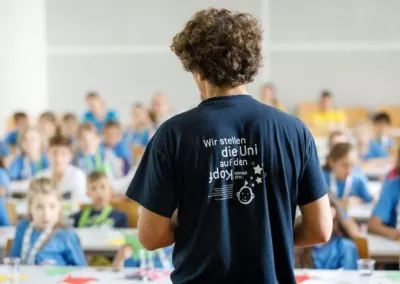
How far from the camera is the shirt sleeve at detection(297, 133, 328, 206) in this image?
2334 mm

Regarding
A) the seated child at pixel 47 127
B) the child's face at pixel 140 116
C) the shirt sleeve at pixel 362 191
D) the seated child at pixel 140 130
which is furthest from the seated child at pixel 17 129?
the shirt sleeve at pixel 362 191

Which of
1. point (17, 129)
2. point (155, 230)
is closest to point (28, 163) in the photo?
point (17, 129)

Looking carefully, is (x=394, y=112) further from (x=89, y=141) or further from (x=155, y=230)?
(x=155, y=230)

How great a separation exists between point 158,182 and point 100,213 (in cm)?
346

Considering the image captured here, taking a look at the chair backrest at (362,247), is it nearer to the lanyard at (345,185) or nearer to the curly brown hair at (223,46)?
the lanyard at (345,185)

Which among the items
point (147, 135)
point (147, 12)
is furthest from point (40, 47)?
point (147, 135)

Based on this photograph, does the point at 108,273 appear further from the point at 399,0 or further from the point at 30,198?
the point at 399,0

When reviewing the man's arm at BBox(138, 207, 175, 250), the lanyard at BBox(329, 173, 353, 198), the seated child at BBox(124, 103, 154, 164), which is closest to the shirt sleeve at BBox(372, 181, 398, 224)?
the lanyard at BBox(329, 173, 353, 198)

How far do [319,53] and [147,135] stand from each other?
4.11 meters

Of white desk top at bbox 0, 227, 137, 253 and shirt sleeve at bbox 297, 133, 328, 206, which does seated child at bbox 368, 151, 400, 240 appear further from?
shirt sleeve at bbox 297, 133, 328, 206

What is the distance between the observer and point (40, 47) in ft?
43.1

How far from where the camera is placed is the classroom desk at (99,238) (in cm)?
505

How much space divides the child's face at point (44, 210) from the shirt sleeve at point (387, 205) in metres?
2.03

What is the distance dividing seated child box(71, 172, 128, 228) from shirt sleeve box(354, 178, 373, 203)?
1944 mm
